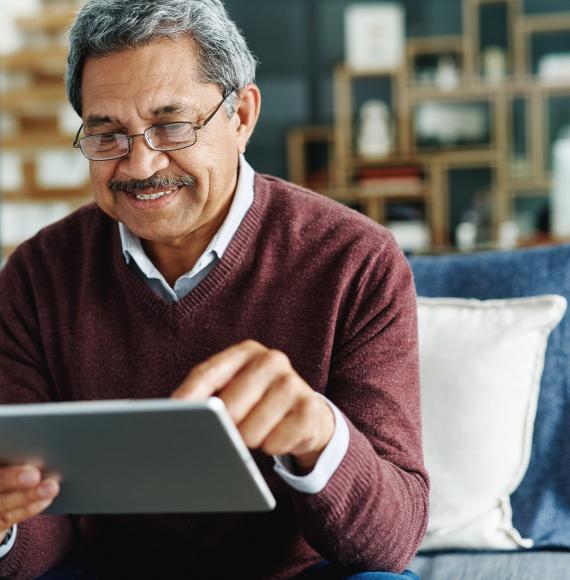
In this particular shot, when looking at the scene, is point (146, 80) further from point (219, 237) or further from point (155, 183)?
point (219, 237)

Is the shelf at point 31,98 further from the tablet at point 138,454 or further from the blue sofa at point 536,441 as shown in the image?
the tablet at point 138,454

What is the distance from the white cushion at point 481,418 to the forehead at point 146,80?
582 mm

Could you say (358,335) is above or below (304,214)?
below

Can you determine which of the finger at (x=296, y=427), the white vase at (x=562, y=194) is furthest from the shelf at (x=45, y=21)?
the finger at (x=296, y=427)

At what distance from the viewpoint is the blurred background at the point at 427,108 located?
5.72 metres

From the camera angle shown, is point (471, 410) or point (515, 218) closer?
point (471, 410)

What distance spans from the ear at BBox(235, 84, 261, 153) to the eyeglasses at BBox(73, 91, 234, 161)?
10cm

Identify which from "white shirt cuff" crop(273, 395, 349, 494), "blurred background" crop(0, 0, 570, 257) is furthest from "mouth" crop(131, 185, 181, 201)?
"blurred background" crop(0, 0, 570, 257)

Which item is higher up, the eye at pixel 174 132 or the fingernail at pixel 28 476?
the eye at pixel 174 132

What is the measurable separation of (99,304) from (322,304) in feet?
1.17

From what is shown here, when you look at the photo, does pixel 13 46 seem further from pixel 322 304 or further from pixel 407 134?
pixel 322 304

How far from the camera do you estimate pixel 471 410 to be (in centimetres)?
154

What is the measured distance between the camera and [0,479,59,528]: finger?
0.99 metres

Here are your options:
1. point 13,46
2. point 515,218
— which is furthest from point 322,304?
point 515,218
